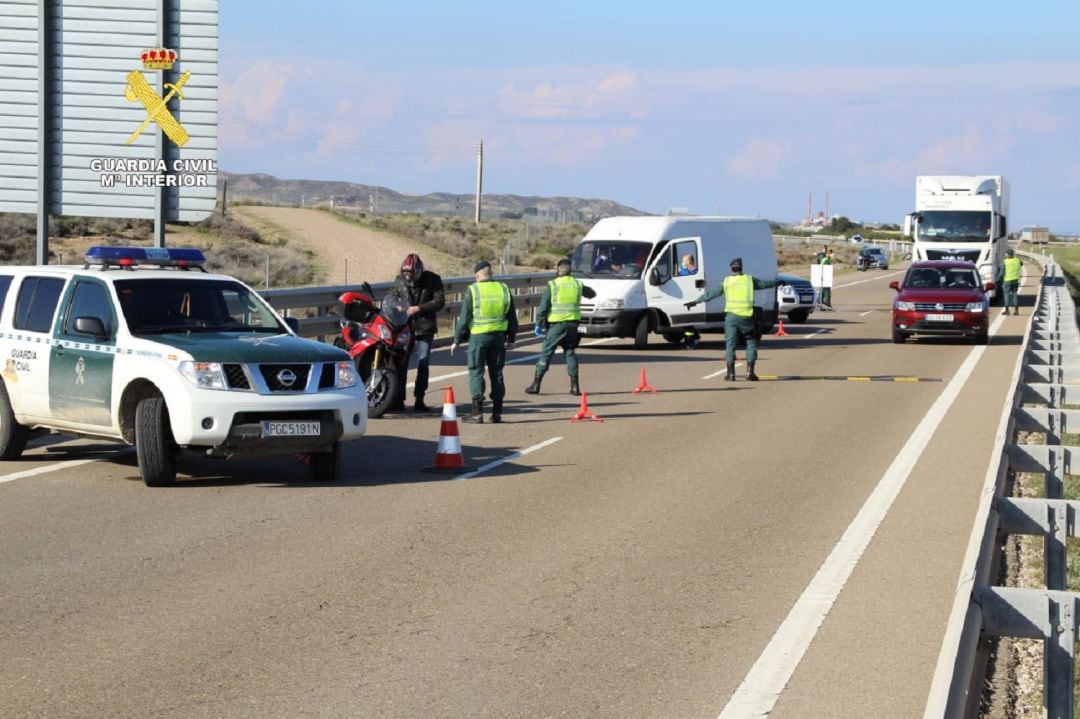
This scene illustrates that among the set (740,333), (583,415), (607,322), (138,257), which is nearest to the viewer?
(138,257)

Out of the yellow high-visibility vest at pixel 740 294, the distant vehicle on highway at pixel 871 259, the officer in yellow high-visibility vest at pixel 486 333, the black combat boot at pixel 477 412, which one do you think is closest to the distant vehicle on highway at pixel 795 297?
the yellow high-visibility vest at pixel 740 294

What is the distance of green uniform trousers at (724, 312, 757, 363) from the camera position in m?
22.4

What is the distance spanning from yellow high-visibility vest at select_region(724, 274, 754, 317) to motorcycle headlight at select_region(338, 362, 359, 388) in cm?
1044

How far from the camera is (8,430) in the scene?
44.2ft

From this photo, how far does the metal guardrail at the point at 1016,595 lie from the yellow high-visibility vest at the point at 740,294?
10730 millimetres

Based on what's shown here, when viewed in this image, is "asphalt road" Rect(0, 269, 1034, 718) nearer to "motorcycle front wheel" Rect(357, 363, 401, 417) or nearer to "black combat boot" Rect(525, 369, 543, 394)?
"motorcycle front wheel" Rect(357, 363, 401, 417)

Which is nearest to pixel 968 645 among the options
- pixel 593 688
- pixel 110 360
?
pixel 593 688

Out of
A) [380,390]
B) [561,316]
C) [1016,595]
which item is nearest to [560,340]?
[561,316]

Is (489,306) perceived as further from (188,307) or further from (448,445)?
(188,307)

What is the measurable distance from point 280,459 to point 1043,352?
8.54 m

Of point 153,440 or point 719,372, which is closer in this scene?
point 153,440

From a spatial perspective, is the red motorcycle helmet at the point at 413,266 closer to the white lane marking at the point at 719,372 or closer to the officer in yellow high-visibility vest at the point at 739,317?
the officer in yellow high-visibility vest at the point at 739,317

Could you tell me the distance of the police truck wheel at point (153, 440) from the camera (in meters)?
12.0

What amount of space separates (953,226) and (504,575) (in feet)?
124
